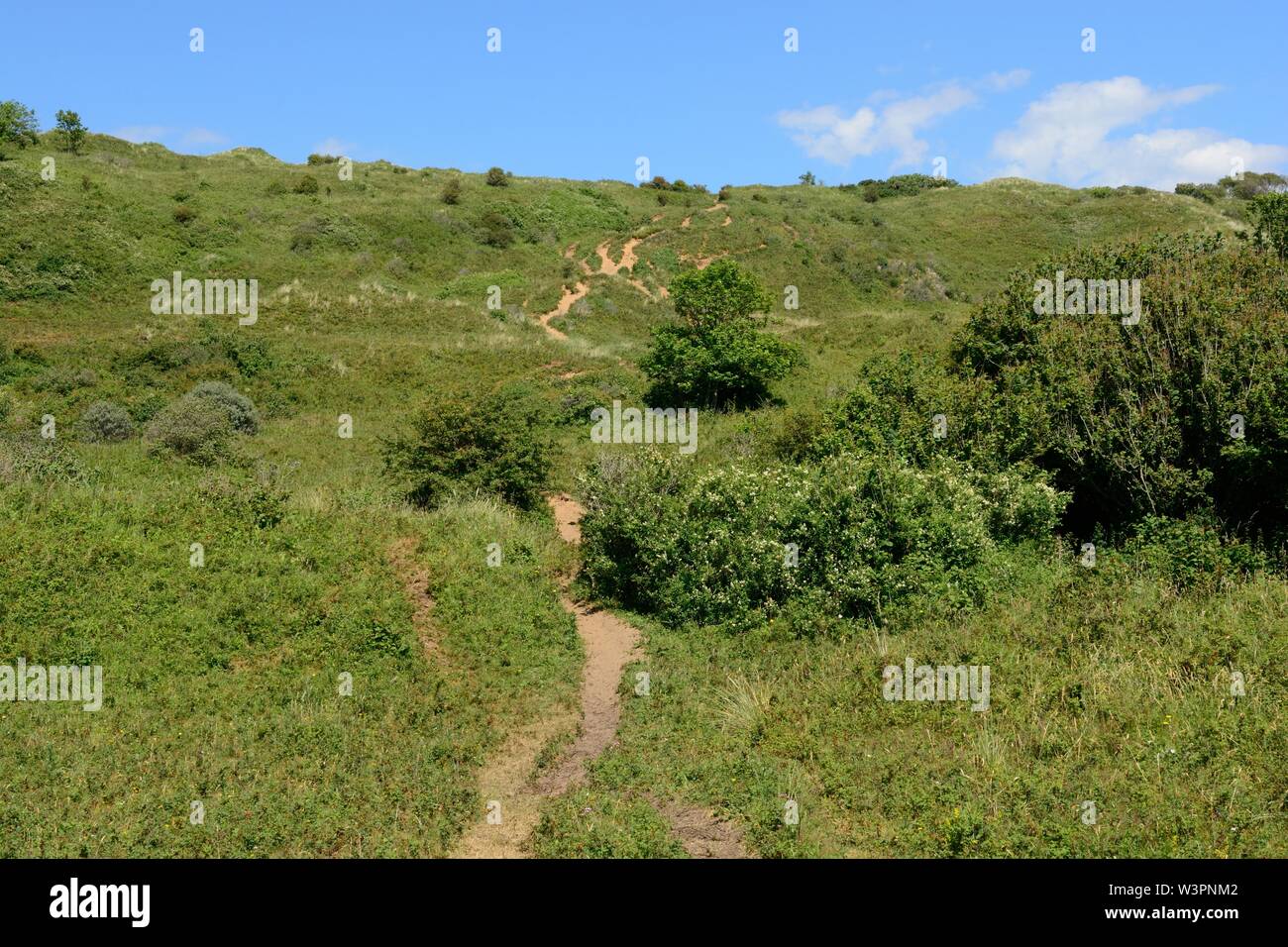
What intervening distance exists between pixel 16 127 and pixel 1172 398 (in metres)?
66.7

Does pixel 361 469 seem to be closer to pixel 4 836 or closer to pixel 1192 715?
pixel 4 836

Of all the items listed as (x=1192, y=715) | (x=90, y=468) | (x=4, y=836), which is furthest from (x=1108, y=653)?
(x=90, y=468)

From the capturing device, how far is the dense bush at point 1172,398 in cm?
1450

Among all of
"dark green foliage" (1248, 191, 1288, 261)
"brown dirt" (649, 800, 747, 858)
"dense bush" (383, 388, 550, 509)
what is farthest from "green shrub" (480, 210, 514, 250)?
"brown dirt" (649, 800, 747, 858)

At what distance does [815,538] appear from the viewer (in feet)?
45.5

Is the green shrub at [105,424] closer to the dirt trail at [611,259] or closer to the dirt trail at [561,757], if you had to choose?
the dirt trail at [561,757]

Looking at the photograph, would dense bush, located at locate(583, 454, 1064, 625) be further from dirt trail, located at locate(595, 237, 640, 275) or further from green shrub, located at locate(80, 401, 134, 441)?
dirt trail, located at locate(595, 237, 640, 275)

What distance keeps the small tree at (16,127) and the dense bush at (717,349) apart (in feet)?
153

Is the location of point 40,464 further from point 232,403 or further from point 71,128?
point 71,128

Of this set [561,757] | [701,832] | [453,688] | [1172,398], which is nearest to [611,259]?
[1172,398]

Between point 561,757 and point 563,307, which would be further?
point 563,307
